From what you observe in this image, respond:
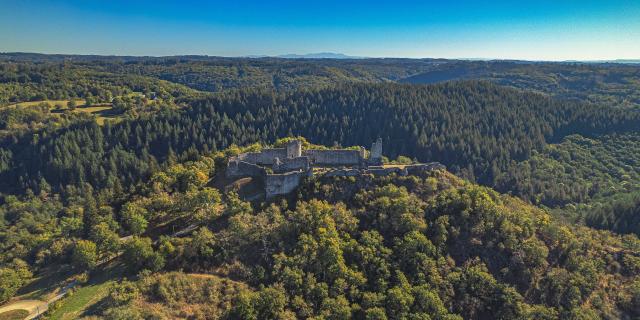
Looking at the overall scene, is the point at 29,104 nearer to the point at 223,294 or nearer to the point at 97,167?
the point at 97,167

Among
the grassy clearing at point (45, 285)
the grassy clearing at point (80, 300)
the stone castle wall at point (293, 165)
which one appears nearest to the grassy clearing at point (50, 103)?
the grassy clearing at point (45, 285)

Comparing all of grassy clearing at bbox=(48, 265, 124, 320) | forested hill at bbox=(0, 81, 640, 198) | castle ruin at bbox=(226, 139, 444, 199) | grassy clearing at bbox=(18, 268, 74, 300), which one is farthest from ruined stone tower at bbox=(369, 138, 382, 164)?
forested hill at bbox=(0, 81, 640, 198)

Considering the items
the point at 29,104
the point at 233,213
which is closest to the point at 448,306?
the point at 233,213

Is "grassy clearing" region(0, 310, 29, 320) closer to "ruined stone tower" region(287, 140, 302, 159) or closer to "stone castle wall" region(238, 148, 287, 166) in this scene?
"stone castle wall" region(238, 148, 287, 166)

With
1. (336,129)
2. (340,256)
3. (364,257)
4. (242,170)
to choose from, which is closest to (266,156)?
(242,170)

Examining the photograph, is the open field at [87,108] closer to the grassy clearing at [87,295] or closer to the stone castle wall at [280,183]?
the stone castle wall at [280,183]
